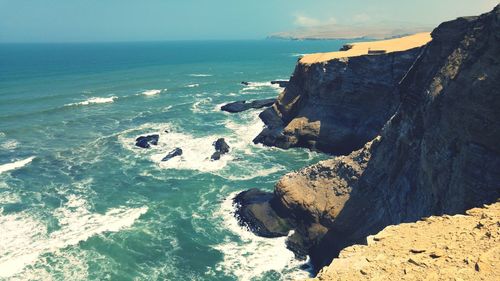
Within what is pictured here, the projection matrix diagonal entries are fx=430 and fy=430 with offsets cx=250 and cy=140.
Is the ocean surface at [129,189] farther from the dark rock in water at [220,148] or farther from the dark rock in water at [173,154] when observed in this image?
the dark rock in water at [173,154]

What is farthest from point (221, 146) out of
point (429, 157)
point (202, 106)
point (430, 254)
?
point (430, 254)

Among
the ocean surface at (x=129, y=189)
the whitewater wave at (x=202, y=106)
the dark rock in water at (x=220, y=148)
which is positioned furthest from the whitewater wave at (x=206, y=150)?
the whitewater wave at (x=202, y=106)

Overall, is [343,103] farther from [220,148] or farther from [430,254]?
[430,254]

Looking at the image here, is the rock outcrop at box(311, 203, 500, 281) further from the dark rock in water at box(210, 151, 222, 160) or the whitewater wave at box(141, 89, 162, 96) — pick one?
the whitewater wave at box(141, 89, 162, 96)

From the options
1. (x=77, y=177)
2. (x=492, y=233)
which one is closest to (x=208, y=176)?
(x=77, y=177)

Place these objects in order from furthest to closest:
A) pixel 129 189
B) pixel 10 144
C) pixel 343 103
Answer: pixel 10 144 < pixel 343 103 < pixel 129 189

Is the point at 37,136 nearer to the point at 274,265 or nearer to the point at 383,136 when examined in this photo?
the point at 274,265
